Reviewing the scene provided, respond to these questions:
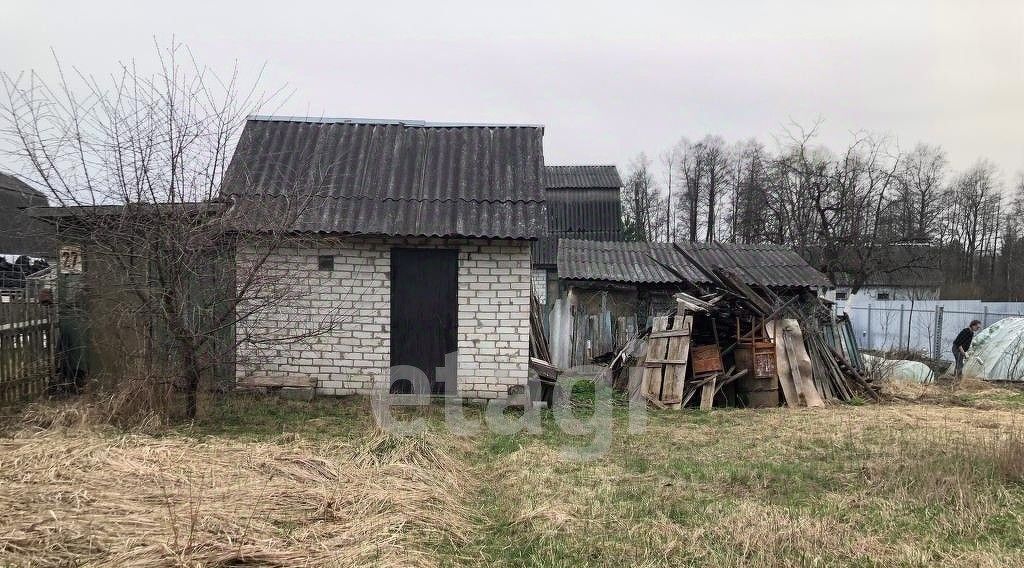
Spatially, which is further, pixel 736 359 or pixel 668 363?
pixel 736 359

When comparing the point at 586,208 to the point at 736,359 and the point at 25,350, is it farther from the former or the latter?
the point at 25,350

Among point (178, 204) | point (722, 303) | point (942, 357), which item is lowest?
point (942, 357)

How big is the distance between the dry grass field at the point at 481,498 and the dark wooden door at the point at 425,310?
6.44 feet

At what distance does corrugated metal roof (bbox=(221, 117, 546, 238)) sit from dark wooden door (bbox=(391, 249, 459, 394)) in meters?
0.54

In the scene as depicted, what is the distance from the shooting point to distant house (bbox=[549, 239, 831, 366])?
49.7 ft

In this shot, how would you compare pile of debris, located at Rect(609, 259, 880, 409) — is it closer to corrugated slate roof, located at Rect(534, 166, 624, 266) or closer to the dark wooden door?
the dark wooden door

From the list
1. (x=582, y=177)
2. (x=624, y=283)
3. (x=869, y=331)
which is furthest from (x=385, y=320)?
(x=869, y=331)

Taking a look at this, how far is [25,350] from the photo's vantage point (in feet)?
26.5

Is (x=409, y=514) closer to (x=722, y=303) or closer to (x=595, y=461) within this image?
(x=595, y=461)

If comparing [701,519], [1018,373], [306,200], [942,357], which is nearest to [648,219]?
[942,357]

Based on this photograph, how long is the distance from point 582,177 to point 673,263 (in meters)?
10.3

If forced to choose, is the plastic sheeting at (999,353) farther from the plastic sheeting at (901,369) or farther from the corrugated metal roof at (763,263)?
the corrugated metal roof at (763,263)

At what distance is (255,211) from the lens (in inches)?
325

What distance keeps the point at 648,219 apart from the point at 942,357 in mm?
27256
